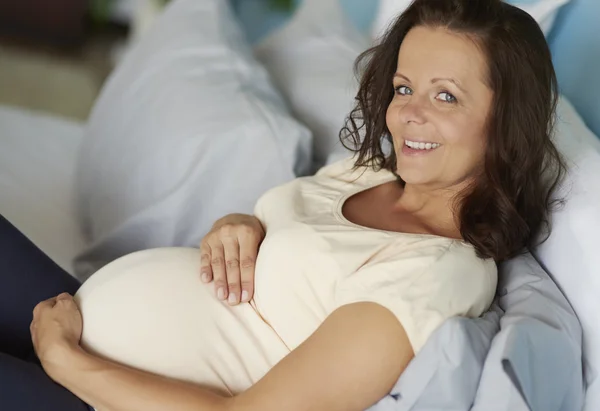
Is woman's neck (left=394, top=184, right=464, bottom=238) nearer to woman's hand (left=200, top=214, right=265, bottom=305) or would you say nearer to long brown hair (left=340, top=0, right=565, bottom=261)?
long brown hair (left=340, top=0, right=565, bottom=261)

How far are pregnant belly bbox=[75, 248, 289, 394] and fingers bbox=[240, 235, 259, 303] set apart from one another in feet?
0.07

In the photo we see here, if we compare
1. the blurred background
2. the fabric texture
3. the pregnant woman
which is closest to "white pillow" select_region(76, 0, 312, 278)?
the fabric texture

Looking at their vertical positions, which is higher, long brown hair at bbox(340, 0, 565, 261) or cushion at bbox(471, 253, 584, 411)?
long brown hair at bbox(340, 0, 565, 261)

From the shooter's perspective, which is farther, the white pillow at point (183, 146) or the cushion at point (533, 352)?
the white pillow at point (183, 146)

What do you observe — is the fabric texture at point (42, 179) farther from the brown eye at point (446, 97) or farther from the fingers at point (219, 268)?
the brown eye at point (446, 97)

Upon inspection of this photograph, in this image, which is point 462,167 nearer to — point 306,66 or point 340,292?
point 340,292

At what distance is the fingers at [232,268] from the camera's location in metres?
1.08

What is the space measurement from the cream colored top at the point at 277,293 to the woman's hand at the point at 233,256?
20 millimetres

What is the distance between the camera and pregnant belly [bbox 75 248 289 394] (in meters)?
1.03

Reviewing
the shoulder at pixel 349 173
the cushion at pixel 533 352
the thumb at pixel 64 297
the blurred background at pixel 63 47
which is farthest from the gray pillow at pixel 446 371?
the blurred background at pixel 63 47

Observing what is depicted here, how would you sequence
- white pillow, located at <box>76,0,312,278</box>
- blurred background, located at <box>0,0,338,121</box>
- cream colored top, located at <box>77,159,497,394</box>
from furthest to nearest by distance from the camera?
blurred background, located at <box>0,0,338,121</box> → white pillow, located at <box>76,0,312,278</box> → cream colored top, located at <box>77,159,497,394</box>

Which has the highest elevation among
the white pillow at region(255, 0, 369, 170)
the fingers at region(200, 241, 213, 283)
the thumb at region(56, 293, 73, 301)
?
the white pillow at region(255, 0, 369, 170)

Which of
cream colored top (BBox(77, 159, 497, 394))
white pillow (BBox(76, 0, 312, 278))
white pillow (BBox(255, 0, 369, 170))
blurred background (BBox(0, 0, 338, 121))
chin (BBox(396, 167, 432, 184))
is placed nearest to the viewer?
cream colored top (BBox(77, 159, 497, 394))

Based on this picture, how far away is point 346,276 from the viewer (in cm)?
96
